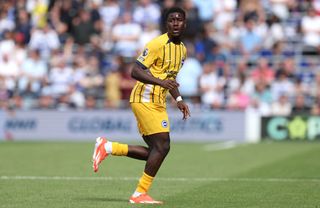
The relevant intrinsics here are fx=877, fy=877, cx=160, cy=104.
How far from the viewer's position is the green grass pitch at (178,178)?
1090cm

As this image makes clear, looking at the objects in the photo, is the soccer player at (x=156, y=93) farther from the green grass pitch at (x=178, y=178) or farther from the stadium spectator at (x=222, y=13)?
the stadium spectator at (x=222, y=13)

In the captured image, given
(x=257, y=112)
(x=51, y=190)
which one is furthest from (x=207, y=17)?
(x=51, y=190)

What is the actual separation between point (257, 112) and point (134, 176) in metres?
10.6

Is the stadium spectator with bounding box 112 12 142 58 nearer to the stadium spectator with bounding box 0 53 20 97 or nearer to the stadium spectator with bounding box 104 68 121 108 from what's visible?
the stadium spectator with bounding box 104 68 121 108

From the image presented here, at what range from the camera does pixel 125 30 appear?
2736cm

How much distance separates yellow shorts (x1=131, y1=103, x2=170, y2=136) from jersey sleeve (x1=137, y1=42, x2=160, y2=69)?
501mm

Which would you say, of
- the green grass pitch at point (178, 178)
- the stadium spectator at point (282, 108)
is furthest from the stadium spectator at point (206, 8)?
the green grass pitch at point (178, 178)

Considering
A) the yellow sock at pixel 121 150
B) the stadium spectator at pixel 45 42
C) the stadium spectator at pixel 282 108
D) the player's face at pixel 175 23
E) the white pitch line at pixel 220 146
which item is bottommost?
the white pitch line at pixel 220 146

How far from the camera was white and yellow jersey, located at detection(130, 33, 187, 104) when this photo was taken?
1070 centimetres

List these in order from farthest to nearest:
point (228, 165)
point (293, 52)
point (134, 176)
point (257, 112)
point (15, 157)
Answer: point (293, 52) → point (257, 112) → point (15, 157) → point (228, 165) → point (134, 176)

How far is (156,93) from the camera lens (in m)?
10.8

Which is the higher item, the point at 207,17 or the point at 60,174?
the point at 207,17

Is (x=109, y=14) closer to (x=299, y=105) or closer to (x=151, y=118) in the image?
(x=299, y=105)

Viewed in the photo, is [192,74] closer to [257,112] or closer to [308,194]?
[257,112]
